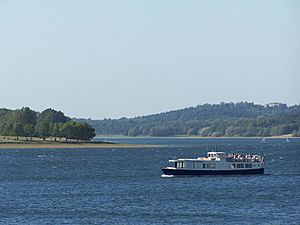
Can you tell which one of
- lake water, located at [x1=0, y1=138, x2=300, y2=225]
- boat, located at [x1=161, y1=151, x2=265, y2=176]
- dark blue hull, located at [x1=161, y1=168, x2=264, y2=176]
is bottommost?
lake water, located at [x1=0, y1=138, x2=300, y2=225]

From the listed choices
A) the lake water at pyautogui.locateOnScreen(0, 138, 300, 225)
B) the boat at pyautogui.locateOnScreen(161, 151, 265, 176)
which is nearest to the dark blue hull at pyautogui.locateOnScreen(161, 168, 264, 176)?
the boat at pyautogui.locateOnScreen(161, 151, 265, 176)

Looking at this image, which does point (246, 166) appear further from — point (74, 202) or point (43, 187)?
point (74, 202)

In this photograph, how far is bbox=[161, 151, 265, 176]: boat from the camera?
518ft

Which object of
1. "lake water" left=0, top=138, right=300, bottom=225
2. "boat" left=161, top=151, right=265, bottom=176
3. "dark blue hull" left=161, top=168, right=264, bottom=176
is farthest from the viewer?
"boat" left=161, top=151, right=265, bottom=176

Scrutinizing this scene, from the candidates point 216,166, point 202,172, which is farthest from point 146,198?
point 216,166

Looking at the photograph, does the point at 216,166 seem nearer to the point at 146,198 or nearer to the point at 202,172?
the point at 202,172

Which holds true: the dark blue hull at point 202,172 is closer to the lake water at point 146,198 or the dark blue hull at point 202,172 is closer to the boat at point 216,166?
the boat at point 216,166

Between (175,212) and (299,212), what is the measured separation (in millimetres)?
13636

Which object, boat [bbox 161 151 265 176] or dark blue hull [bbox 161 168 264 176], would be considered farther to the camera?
boat [bbox 161 151 265 176]

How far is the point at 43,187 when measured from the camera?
137m

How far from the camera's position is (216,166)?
160 metres

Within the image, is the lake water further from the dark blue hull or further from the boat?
the boat

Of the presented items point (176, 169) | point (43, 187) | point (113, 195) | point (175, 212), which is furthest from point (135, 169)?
point (175, 212)

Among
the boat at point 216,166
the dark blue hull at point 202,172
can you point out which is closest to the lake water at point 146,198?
the dark blue hull at point 202,172
